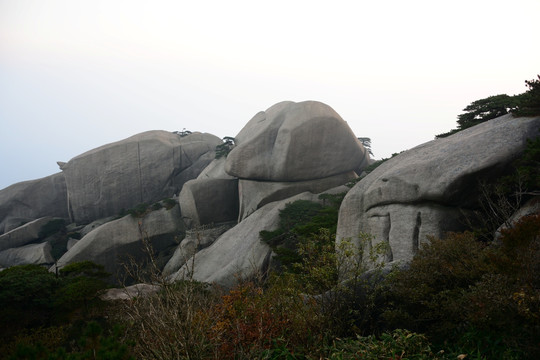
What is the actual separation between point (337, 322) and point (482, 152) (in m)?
7.73

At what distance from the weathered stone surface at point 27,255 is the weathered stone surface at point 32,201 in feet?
16.0

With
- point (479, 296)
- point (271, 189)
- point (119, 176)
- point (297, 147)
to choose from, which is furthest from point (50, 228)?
point (479, 296)

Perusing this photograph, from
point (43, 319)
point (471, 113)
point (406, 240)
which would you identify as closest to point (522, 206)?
point (406, 240)

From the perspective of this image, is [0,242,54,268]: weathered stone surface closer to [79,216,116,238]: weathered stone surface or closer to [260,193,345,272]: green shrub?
[79,216,116,238]: weathered stone surface

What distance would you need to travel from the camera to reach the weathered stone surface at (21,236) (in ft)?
99.1

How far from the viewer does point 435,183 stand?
1214cm

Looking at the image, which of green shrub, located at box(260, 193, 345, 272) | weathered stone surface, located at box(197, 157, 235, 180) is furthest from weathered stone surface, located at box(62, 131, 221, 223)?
green shrub, located at box(260, 193, 345, 272)

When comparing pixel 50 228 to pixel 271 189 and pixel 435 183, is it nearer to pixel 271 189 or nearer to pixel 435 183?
pixel 271 189

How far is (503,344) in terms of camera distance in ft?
18.0

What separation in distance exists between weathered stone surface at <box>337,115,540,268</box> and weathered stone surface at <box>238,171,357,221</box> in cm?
1069

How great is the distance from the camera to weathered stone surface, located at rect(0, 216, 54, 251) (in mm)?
30195

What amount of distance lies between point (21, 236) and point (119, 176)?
28.9 feet

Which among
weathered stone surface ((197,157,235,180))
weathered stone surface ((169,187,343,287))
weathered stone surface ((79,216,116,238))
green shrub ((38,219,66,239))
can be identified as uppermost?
weathered stone surface ((197,157,235,180))

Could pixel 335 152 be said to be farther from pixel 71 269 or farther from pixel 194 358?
pixel 194 358
